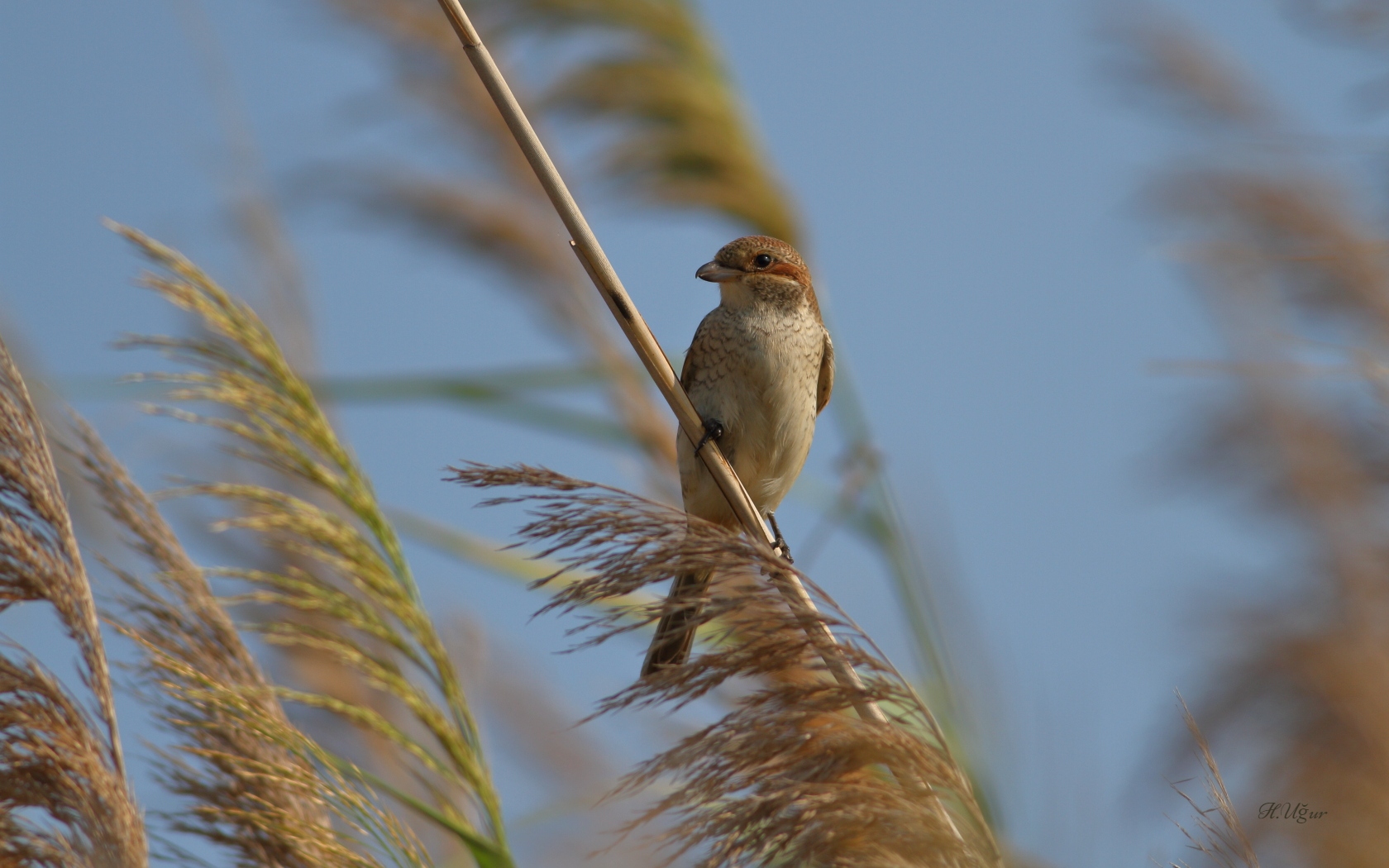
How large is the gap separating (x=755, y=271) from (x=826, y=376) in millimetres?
476

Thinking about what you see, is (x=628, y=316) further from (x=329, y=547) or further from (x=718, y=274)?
(x=718, y=274)

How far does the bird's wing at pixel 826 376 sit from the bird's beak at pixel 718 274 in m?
0.37

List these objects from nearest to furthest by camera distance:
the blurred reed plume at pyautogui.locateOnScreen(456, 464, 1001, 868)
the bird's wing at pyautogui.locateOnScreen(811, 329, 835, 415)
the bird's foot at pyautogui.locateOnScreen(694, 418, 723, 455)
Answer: the blurred reed plume at pyautogui.locateOnScreen(456, 464, 1001, 868) → the bird's foot at pyautogui.locateOnScreen(694, 418, 723, 455) → the bird's wing at pyautogui.locateOnScreen(811, 329, 835, 415)

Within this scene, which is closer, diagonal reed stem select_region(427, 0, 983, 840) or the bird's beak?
diagonal reed stem select_region(427, 0, 983, 840)

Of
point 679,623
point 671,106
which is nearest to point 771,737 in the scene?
point 679,623

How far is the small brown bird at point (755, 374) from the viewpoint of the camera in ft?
11.3

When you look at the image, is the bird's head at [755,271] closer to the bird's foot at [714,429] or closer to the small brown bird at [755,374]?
the small brown bird at [755,374]

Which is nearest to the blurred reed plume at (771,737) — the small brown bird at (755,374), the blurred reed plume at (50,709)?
the blurred reed plume at (50,709)

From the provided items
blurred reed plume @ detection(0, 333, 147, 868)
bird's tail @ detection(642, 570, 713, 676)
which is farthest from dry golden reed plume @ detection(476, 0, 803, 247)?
blurred reed plume @ detection(0, 333, 147, 868)

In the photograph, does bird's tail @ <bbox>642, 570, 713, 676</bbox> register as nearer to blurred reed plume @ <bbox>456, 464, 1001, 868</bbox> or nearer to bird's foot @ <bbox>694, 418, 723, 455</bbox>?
blurred reed plume @ <bbox>456, 464, 1001, 868</bbox>

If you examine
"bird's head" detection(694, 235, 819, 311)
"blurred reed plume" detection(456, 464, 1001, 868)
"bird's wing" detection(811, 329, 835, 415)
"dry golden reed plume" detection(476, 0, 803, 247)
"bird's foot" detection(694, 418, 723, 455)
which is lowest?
"blurred reed plume" detection(456, 464, 1001, 868)

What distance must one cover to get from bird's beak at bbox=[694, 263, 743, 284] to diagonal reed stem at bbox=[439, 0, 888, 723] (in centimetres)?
147

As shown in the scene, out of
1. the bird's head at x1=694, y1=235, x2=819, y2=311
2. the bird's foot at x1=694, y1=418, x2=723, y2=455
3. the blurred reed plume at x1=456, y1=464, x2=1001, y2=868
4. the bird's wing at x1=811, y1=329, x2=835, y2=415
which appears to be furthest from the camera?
the bird's wing at x1=811, y1=329, x2=835, y2=415

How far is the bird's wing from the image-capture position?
378 cm
